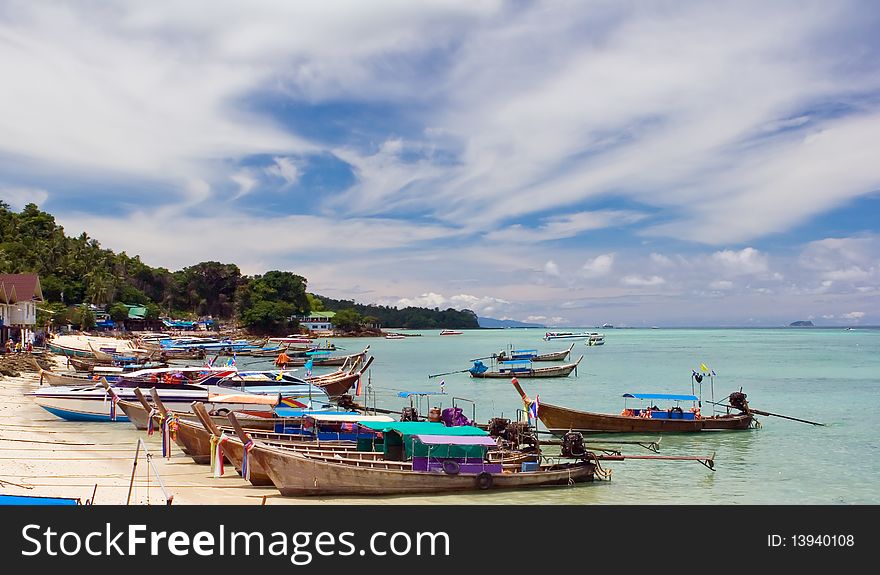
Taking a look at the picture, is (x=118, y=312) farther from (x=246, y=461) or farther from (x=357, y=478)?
(x=357, y=478)

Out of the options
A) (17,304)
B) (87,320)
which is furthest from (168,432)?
(87,320)

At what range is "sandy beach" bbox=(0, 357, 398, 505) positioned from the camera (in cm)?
1609

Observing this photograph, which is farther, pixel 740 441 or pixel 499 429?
Answer: pixel 740 441

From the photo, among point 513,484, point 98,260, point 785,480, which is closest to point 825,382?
point 785,480

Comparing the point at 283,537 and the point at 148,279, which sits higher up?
the point at 148,279

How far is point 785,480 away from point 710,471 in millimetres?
2229

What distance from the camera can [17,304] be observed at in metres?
58.0

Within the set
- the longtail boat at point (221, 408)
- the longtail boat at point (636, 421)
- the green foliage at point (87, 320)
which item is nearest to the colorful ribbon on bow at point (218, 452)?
the longtail boat at point (221, 408)

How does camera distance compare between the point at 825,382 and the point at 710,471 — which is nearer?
the point at 710,471

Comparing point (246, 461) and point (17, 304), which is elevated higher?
point (17, 304)

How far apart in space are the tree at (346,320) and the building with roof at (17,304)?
102m

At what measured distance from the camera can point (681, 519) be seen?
1266cm

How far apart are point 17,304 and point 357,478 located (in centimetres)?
5386

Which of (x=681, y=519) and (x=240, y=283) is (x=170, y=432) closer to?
(x=681, y=519)
